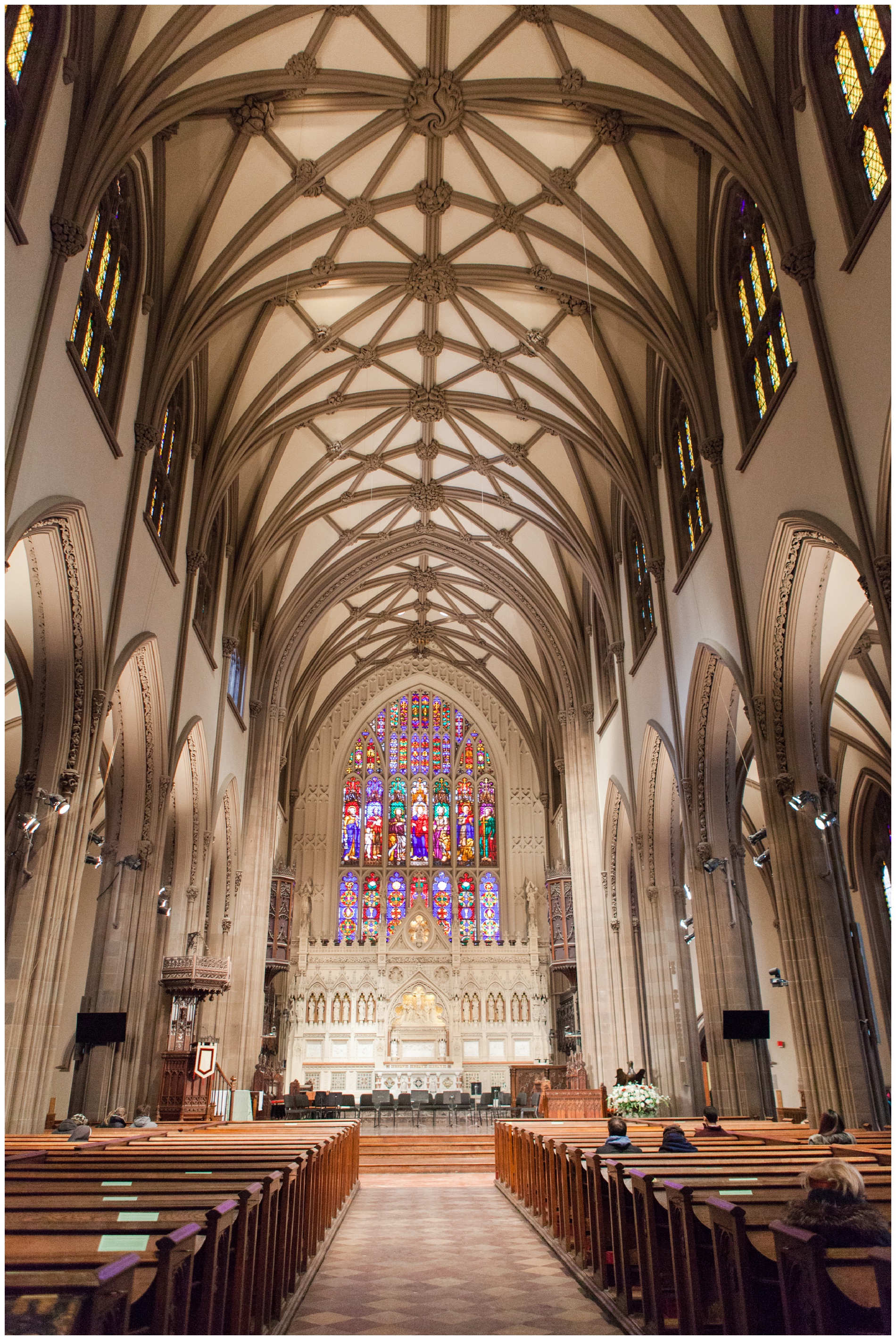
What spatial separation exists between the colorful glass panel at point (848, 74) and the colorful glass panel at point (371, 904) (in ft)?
87.2

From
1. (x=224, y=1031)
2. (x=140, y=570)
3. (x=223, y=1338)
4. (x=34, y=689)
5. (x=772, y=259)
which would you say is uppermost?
(x=772, y=259)

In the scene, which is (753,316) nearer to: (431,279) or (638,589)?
(431,279)

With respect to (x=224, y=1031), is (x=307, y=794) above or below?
above

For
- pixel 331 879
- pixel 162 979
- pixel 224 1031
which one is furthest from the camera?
pixel 331 879

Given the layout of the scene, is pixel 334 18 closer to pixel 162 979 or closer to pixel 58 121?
pixel 58 121

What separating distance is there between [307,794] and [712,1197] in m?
29.2

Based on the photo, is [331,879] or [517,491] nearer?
[517,491]

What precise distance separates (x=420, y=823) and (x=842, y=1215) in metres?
29.5

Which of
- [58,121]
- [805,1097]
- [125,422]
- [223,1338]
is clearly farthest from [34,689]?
[805,1097]

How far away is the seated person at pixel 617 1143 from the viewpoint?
7070mm

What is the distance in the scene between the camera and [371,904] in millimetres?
31453

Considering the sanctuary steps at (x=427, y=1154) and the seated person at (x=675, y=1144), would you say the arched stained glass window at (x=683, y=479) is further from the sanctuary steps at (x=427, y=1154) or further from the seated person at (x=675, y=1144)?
the sanctuary steps at (x=427, y=1154)

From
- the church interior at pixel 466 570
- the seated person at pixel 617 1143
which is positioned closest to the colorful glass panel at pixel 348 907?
the church interior at pixel 466 570

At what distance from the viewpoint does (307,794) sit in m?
32.7
